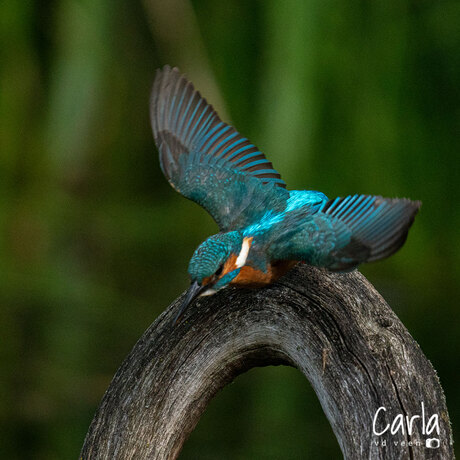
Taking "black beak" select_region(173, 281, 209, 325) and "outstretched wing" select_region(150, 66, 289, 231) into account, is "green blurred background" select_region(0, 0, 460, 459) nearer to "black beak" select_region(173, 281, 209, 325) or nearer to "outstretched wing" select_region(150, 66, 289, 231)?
"outstretched wing" select_region(150, 66, 289, 231)

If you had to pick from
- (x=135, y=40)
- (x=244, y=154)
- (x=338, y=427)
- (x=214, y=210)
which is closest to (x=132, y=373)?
(x=338, y=427)

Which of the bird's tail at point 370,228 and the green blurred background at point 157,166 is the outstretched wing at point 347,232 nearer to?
the bird's tail at point 370,228

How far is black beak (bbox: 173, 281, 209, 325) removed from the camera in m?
2.14

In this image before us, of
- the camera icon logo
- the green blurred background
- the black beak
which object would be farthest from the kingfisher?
the green blurred background

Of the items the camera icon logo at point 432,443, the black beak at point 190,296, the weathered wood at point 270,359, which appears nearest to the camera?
the camera icon logo at point 432,443

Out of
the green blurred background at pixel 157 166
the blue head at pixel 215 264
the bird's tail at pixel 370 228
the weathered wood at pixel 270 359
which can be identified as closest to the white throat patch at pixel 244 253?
the blue head at pixel 215 264

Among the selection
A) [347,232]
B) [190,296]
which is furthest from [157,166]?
[190,296]

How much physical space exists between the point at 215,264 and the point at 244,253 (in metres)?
0.16

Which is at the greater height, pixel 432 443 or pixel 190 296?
pixel 190 296

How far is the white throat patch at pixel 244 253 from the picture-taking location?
2.35m

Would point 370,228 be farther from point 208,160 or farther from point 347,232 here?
point 208,160

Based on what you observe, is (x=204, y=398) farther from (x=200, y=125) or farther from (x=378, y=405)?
(x=200, y=125)

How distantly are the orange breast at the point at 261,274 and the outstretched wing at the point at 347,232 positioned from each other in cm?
3

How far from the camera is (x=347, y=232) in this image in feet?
7.86
